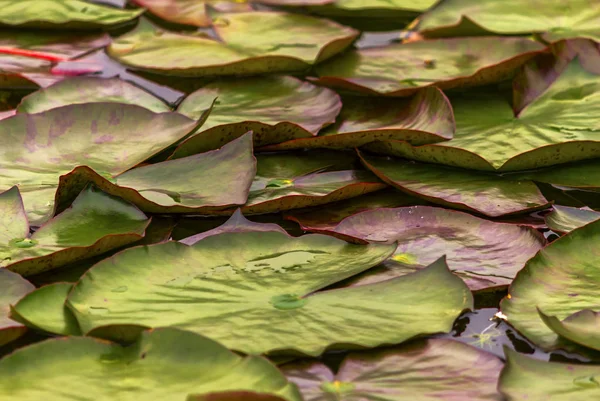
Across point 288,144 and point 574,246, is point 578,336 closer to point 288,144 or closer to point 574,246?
point 574,246

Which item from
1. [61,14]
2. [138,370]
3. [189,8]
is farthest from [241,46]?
[138,370]

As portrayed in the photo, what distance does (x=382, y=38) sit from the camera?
1.82 metres

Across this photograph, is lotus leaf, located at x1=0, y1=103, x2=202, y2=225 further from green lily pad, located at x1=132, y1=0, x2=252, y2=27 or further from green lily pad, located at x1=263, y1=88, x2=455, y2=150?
green lily pad, located at x1=132, y1=0, x2=252, y2=27

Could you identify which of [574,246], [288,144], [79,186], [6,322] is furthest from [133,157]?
[574,246]

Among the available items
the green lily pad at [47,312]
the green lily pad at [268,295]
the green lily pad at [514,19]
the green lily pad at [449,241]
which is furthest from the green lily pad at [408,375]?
the green lily pad at [514,19]

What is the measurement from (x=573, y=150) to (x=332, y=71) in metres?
0.51

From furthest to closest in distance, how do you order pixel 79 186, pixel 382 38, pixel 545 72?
pixel 382 38 → pixel 545 72 → pixel 79 186

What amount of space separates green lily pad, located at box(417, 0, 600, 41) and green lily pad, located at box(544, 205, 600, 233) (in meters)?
0.61

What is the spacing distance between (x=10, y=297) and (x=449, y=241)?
0.56 meters

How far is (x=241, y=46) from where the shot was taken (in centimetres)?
172

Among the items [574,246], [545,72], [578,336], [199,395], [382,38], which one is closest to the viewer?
[199,395]

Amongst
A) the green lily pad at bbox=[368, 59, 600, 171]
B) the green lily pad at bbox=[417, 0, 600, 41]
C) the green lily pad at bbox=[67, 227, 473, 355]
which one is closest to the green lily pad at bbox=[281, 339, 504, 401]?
the green lily pad at bbox=[67, 227, 473, 355]

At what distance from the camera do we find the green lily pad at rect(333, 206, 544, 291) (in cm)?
110

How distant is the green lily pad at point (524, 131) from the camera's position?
133 centimetres
